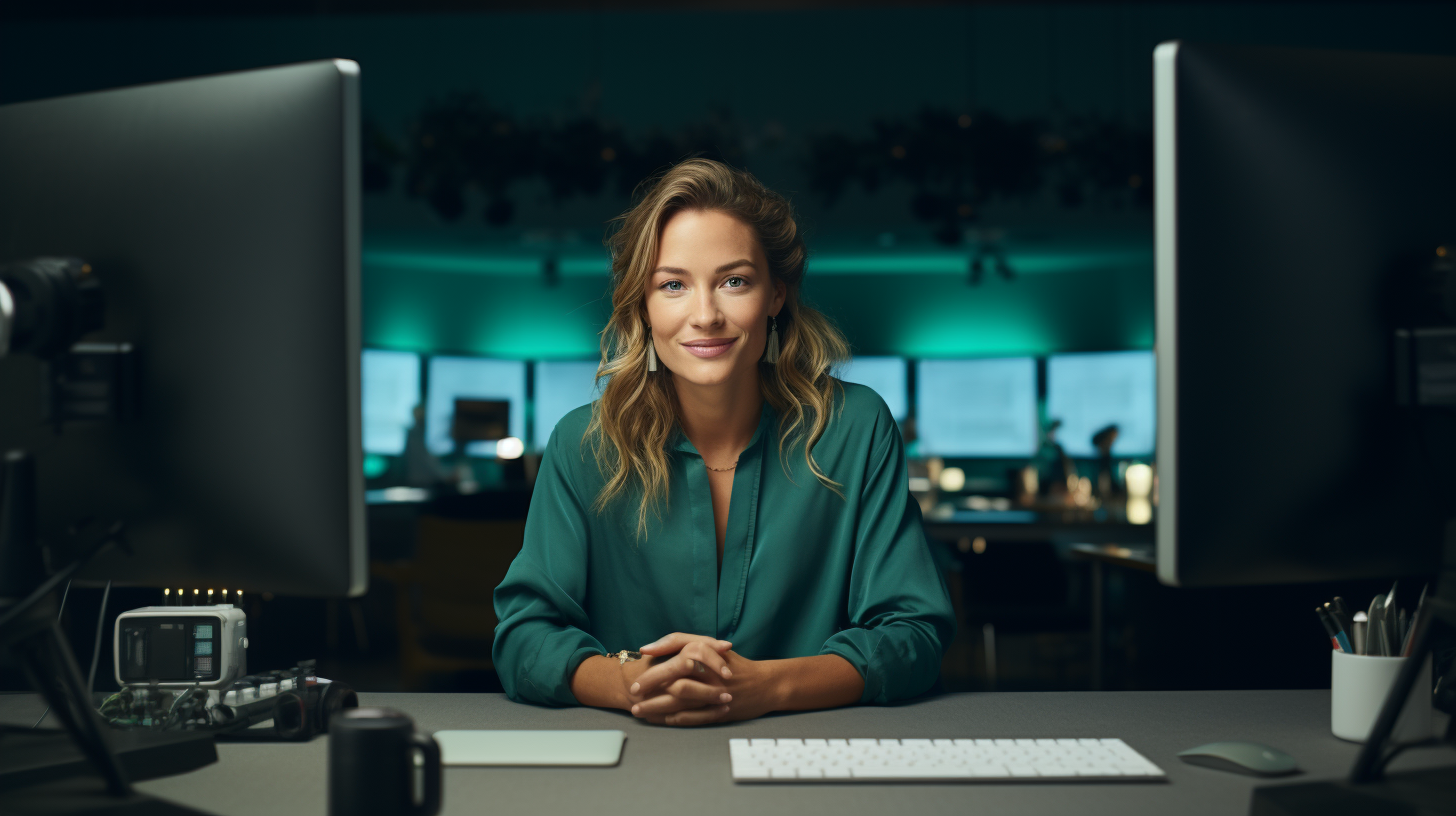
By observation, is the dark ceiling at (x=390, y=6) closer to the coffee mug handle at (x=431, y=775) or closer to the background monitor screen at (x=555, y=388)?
the background monitor screen at (x=555, y=388)

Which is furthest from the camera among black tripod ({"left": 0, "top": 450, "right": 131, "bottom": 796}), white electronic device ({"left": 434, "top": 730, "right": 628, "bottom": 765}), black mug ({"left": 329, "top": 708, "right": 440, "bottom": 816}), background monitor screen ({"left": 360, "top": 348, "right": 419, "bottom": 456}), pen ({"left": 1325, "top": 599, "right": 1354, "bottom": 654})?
background monitor screen ({"left": 360, "top": 348, "right": 419, "bottom": 456})

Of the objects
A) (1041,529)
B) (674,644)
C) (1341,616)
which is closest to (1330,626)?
(1341,616)

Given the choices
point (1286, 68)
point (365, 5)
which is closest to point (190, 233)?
point (1286, 68)

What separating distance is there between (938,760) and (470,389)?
7814 millimetres

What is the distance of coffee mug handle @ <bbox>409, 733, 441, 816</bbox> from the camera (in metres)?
0.75

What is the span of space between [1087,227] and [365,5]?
4.94m

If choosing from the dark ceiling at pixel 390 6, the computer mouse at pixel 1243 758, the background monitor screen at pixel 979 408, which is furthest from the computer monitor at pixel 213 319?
the background monitor screen at pixel 979 408

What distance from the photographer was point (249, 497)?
862 millimetres

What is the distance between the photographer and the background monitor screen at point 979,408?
849cm

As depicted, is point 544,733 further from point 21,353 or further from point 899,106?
point 899,106

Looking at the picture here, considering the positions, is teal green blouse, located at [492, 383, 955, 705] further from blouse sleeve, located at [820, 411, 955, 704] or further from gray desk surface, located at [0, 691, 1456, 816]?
gray desk surface, located at [0, 691, 1456, 816]

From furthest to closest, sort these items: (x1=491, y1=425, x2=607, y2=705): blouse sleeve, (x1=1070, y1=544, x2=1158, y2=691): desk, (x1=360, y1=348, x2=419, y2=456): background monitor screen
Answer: (x1=360, y1=348, x2=419, y2=456): background monitor screen
(x1=1070, y1=544, x2=1158, y2=691): desk
(x1=491, y1=425, x2=607, y2=705): blouse sleeve

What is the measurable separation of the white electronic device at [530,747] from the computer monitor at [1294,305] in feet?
1.82

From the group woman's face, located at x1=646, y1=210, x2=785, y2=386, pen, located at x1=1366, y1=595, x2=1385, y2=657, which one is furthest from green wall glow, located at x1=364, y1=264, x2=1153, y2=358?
pen, located at x1=1366, y1=595, x2=1385, y2=657
